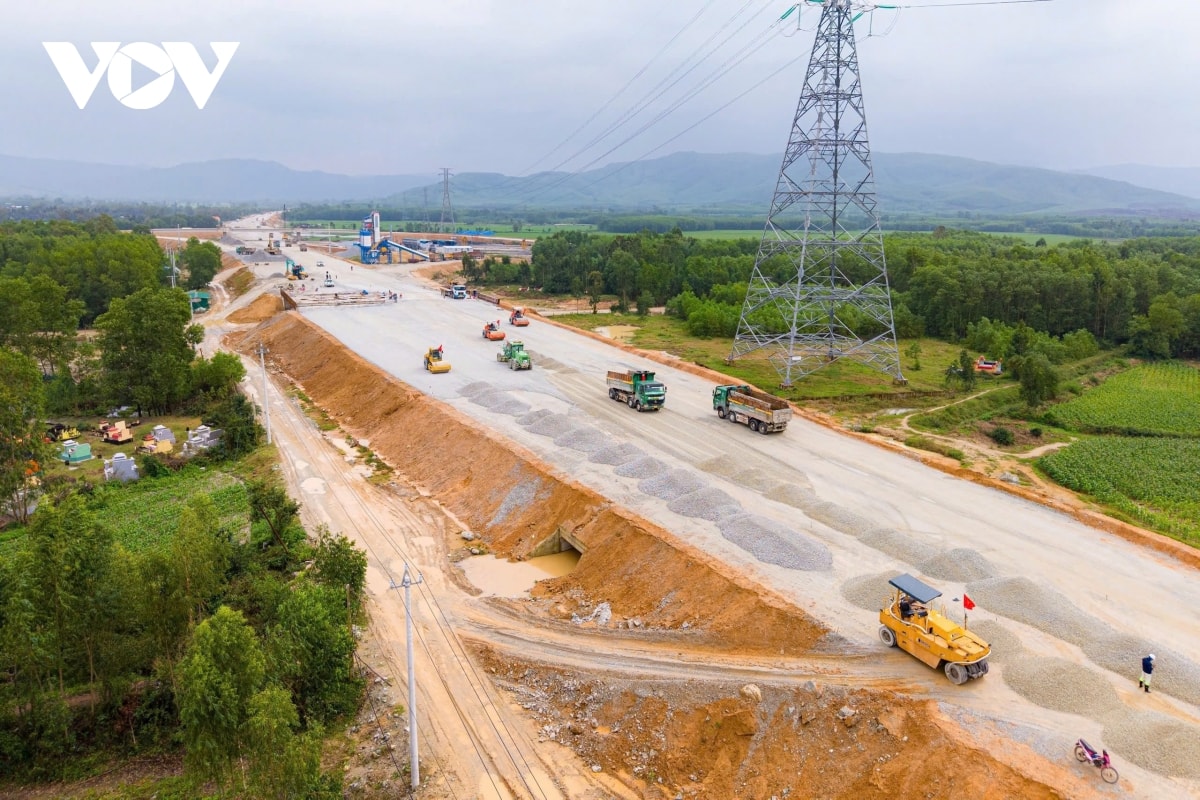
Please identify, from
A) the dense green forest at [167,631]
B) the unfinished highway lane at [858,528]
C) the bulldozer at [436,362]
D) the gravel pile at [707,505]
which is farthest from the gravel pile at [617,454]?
the bulldozer at [436,362]

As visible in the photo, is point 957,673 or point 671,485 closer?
point 957,673

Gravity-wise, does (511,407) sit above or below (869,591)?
above

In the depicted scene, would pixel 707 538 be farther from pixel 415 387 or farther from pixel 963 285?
pixel 963 285

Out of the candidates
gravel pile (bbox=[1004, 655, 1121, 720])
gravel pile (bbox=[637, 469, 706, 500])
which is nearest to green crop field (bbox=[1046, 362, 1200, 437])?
gravel pile (bbox=[637, 469, 706, 500])

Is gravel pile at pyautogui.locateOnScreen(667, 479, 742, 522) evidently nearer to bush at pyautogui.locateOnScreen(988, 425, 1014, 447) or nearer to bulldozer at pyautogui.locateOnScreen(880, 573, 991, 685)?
bulldozer at pyautogui.locateOnScreen(880, 573, 991, 685)

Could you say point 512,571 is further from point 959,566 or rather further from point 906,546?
point 959,566

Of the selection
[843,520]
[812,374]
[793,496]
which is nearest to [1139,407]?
[812,374]

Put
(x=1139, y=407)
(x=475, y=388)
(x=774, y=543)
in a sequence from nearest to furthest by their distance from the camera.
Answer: (x=774, y=543)
(x=475, y=388)
(x=1139, y=407)
